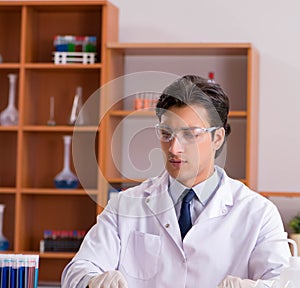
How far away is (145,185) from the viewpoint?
2057 mm

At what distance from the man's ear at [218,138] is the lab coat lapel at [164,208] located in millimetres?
150

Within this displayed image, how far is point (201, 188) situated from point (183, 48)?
181cm

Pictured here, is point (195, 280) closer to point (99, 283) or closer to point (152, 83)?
point (99, 283)

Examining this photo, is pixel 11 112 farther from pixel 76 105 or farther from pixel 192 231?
pixel 192 231

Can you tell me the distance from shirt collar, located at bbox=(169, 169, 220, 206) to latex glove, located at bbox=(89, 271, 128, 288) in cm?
30

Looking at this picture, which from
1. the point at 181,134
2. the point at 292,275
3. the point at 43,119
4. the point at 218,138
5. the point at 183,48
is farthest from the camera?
the point at 43,119

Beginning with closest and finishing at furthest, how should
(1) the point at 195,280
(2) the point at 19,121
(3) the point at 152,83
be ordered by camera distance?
1. (3) the point at 152,83
2. (1) the point at 195,280
3. (2) the point at 19,121

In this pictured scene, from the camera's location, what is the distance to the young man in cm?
195

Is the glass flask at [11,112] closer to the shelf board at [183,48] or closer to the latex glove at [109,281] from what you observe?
the shelf board at [183,48]

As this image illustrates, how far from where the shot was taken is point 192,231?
202cm

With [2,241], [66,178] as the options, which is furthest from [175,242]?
[2,241]

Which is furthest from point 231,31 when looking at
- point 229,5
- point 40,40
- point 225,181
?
point 225,181

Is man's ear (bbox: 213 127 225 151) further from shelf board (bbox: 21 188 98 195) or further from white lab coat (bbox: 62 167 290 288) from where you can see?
shelf board (bbox: 21 188 98 195)

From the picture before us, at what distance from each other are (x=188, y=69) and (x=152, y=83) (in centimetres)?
234
